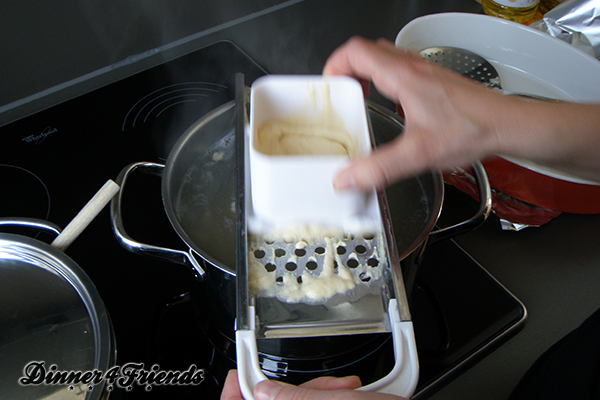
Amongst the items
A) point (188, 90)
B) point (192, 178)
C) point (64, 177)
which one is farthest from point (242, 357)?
point (188, 90)

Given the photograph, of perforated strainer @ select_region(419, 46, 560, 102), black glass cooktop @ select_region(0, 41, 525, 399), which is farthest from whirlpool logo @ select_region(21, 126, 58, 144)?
perforated strainer @ select_region(419, 46, 560, 102)

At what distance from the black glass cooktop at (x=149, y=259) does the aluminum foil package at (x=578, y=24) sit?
1.87ft

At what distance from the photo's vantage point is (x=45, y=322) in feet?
1.53

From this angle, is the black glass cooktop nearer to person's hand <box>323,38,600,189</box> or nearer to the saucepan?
the saucepan

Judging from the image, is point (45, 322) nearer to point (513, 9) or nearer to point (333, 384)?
point (333, 384)

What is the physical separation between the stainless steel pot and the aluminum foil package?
1.77 ft

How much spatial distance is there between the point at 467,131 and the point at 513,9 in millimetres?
748

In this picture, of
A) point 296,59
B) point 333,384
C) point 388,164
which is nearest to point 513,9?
point 296,59

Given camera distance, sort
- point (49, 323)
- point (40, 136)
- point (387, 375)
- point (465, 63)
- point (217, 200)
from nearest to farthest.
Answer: point (387, 375) < point (49, 323) < point (217, 200) < point (40, 136) < point (465, 63)

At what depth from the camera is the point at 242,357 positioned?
0.34 meters

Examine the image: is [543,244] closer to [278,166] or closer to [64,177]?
[278,166]

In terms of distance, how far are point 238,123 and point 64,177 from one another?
371mm

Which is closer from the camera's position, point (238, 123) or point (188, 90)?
point (238, 123)

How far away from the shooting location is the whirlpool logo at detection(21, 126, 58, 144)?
733 mm
